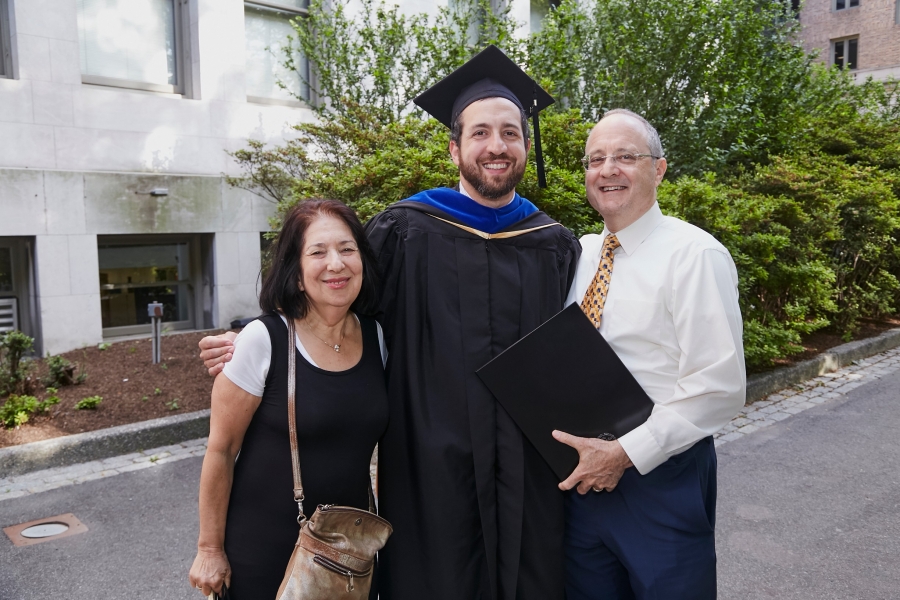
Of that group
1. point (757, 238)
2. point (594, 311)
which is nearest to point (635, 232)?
point (594, 311)

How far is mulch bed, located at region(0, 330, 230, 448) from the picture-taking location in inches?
216

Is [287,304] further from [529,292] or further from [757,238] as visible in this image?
[757,238]

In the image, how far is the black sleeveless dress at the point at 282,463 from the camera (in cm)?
203

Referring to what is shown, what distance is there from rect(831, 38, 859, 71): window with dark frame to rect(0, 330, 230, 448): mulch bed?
3319cm

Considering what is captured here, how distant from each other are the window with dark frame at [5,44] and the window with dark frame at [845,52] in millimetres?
33198

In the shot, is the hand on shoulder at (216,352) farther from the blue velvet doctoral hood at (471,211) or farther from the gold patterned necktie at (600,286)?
the gold patterned necktie at (600,286)

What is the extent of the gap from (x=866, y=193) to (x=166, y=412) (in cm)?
836

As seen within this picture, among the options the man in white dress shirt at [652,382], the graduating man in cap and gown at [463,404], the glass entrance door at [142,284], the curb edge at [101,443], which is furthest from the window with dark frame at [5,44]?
the man in white dress shirt at [652,382]

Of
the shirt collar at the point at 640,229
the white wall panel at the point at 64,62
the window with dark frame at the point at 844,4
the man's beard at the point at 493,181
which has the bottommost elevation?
the shirt collar at the point at 640,229

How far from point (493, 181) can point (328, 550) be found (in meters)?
1.32

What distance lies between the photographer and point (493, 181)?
8.07 feet

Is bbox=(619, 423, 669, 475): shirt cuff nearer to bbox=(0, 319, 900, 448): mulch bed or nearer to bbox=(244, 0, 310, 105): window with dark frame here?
bbox=(0, 319, 900, 448): mulch bed

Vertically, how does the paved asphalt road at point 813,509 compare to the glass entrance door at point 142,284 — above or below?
below

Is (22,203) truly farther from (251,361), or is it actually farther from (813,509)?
(813,509)
